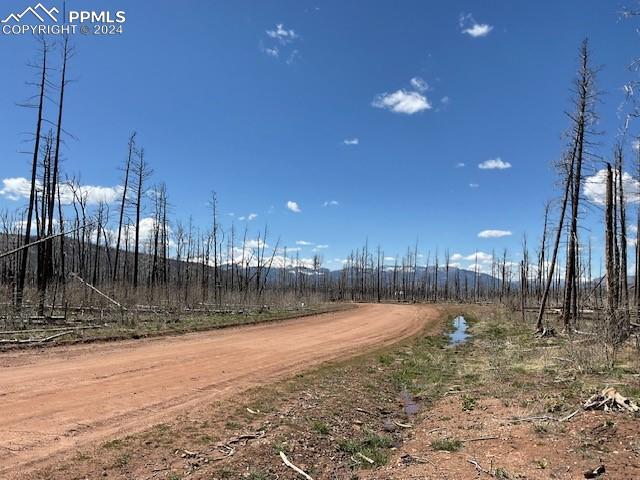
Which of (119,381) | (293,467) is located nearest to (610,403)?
(293,467)

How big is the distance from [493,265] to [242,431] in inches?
3660

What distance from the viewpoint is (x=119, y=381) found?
9.66m

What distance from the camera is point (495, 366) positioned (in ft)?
45.1

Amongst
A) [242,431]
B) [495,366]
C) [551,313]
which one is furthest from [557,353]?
[551,313]

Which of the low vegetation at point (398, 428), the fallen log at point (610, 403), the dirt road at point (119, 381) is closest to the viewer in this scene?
the low vegetation at point (398, 428)

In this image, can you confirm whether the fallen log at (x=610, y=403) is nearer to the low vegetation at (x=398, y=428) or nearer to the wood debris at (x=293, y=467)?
the low vegetation at (x=398, y=428)

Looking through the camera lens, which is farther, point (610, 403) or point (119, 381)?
point (119, 381)

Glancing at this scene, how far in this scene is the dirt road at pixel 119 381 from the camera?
6.38 metres

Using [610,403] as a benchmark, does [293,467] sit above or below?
below

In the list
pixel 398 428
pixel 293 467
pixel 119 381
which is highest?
pixel 119 381

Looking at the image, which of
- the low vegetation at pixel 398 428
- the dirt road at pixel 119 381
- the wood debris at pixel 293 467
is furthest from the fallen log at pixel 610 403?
the dirt road at pixel 119 381

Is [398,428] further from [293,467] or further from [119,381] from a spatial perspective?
[119,381]

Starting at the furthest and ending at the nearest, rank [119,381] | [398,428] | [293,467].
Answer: [119,381]
[398,428]
[293,467]

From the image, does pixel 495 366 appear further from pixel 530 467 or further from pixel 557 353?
pixel 530 467
